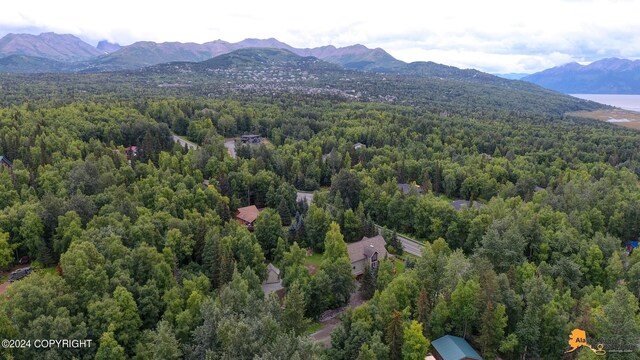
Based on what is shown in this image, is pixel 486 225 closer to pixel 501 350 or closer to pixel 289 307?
pixel 501 350

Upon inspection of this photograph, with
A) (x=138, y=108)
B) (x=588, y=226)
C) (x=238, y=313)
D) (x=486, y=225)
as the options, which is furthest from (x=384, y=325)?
(x=138, y=108)

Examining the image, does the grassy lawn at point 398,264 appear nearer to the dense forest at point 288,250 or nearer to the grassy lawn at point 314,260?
the dense forest at point 288,250

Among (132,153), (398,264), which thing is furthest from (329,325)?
(132,153)

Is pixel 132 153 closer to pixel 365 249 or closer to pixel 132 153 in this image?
pixel 132 153

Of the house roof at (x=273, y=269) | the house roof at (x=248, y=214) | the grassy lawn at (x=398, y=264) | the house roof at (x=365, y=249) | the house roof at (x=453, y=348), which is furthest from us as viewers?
the house roof at (x=248, y=214)

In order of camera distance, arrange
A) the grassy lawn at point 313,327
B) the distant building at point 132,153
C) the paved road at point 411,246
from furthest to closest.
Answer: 1. the distant building at point 132,153
2. the paved road at point 411,246
3. the grassy lawn at point 313,327
